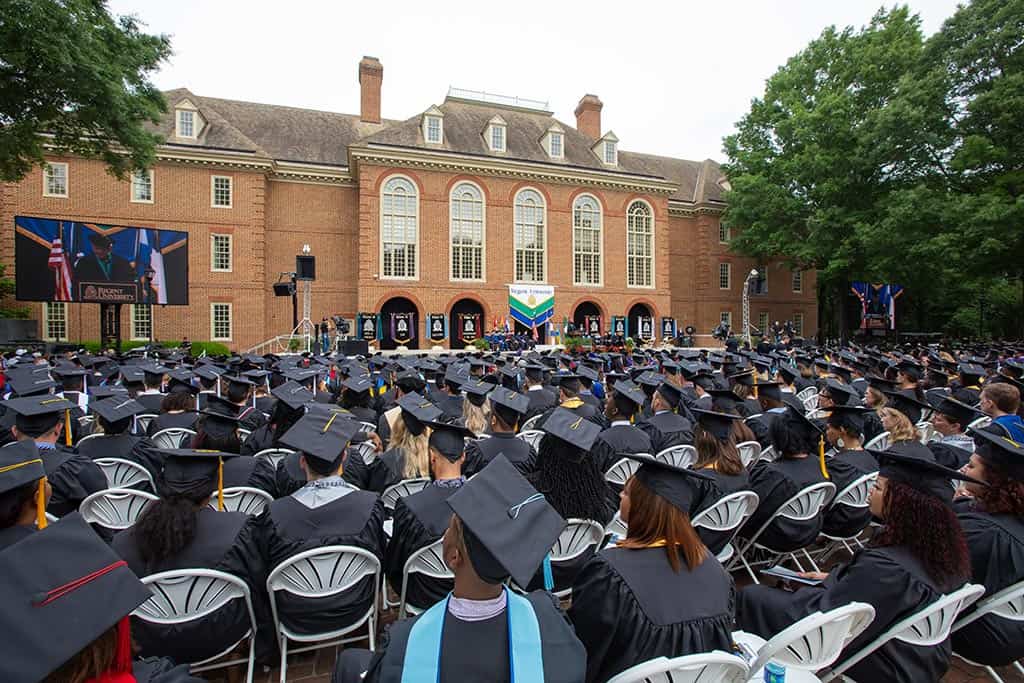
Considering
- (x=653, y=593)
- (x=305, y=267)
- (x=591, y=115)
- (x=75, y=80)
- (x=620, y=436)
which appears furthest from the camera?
(x=591, y=115)

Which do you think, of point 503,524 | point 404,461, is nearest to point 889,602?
point 503,524

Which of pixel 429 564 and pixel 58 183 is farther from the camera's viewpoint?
pixel 58 183

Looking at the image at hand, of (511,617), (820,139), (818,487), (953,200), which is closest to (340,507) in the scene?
(511,617)

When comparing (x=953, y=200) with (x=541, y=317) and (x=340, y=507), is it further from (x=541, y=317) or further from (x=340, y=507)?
(x=340, y=507)

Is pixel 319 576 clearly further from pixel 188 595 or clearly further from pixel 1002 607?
pixel 1002 607

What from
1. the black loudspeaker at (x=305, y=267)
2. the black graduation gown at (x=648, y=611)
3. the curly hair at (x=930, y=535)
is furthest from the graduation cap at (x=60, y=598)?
the black loudspeaker at (x=305, y=267)

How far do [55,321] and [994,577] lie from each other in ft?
93.9

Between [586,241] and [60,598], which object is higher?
[586,241]

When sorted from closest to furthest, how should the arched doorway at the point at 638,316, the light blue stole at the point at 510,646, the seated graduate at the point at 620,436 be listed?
the light blue stole at the point at 510,646
the seated graduate at the point at 620,436
the arched doorway at the point at 638,316

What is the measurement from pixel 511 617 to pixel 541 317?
25.8m

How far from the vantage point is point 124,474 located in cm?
418

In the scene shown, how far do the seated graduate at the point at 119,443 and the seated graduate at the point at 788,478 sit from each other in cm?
477

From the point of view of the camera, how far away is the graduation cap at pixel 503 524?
1.48 m

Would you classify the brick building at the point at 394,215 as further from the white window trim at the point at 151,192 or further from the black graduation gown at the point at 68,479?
the black graduation gown at the point at 68,479
